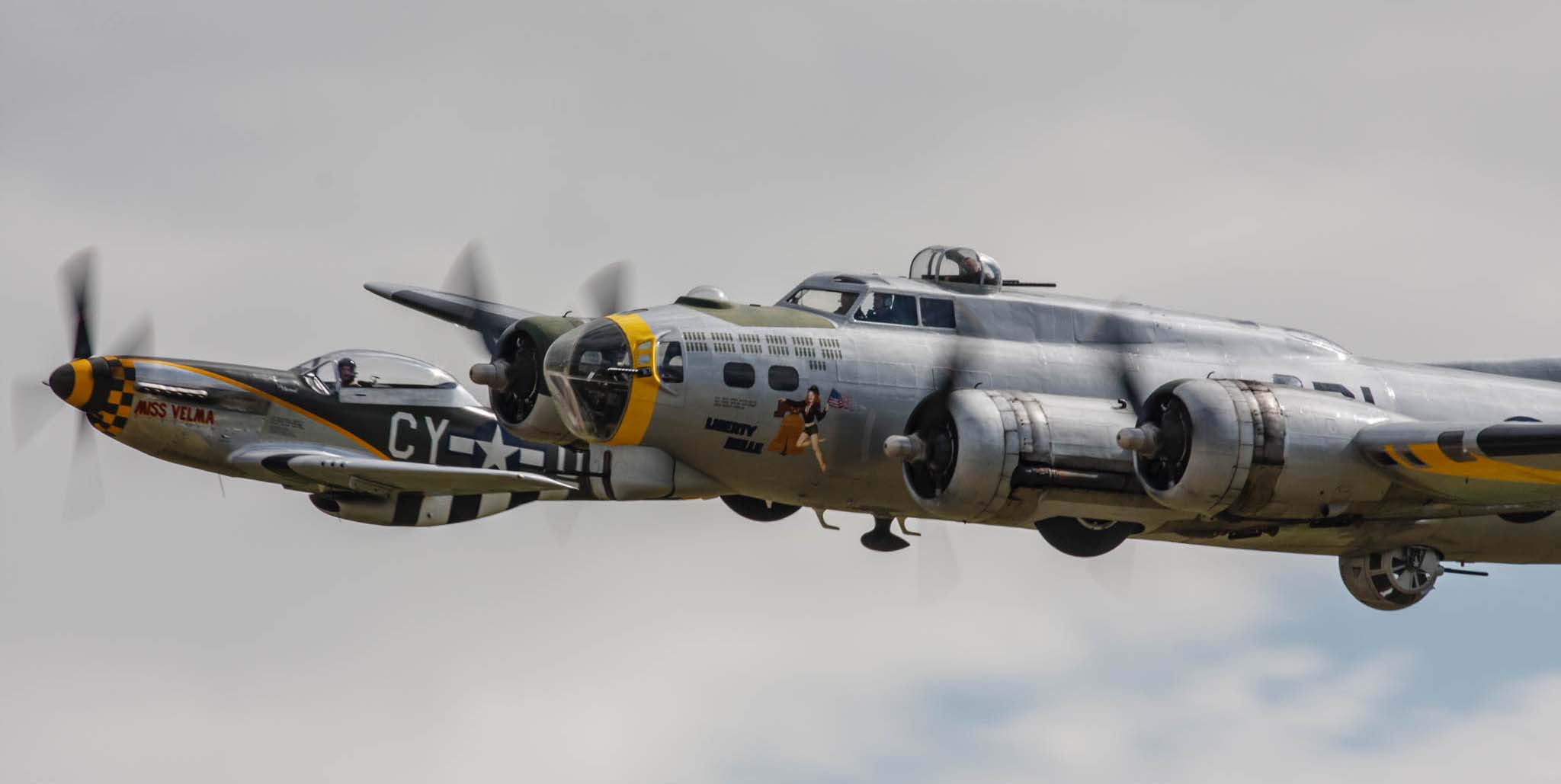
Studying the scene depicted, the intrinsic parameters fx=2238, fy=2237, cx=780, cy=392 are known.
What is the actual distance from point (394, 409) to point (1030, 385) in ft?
36.3

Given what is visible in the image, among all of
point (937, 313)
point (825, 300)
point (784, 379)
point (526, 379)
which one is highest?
point (825, 300)

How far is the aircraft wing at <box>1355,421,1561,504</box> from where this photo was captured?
2648 cm

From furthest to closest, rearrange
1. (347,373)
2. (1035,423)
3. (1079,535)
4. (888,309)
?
(347,373)
(888,309)
(1079,535)
(1035,423)

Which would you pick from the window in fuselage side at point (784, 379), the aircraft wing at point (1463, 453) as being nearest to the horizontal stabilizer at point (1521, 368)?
the aircraft wing at point (1463, 453)

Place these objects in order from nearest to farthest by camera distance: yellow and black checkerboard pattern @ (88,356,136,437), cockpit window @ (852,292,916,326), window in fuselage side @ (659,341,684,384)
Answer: window in fuselage side @ (659,341,684,384)
cockpit window @ (852,292,916,326)
yellow and black checkerboard pattern @ (88,356,136,437)

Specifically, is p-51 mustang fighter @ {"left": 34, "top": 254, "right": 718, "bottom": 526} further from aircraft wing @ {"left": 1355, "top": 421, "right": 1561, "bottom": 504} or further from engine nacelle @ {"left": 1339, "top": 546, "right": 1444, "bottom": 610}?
aircraft wing @ {"left": 1355, "top": 421, "right": 1561, "bottom": 504}

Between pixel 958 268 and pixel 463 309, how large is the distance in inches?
379

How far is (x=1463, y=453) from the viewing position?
26781 millimetres

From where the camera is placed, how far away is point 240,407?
34.4m

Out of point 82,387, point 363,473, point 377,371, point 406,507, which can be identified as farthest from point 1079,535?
point 82,387

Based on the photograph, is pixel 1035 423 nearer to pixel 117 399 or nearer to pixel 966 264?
pixel 966 264

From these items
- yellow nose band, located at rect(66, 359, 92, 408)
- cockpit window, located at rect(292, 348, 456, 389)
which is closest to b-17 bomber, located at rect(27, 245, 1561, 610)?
cockpit window, located at rect(292, 348, 456, 389)

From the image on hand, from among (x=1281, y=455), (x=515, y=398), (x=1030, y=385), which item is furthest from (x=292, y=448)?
(x=1281, y=455)

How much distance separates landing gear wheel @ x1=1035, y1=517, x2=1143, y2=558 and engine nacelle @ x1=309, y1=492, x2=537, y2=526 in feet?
32.0
